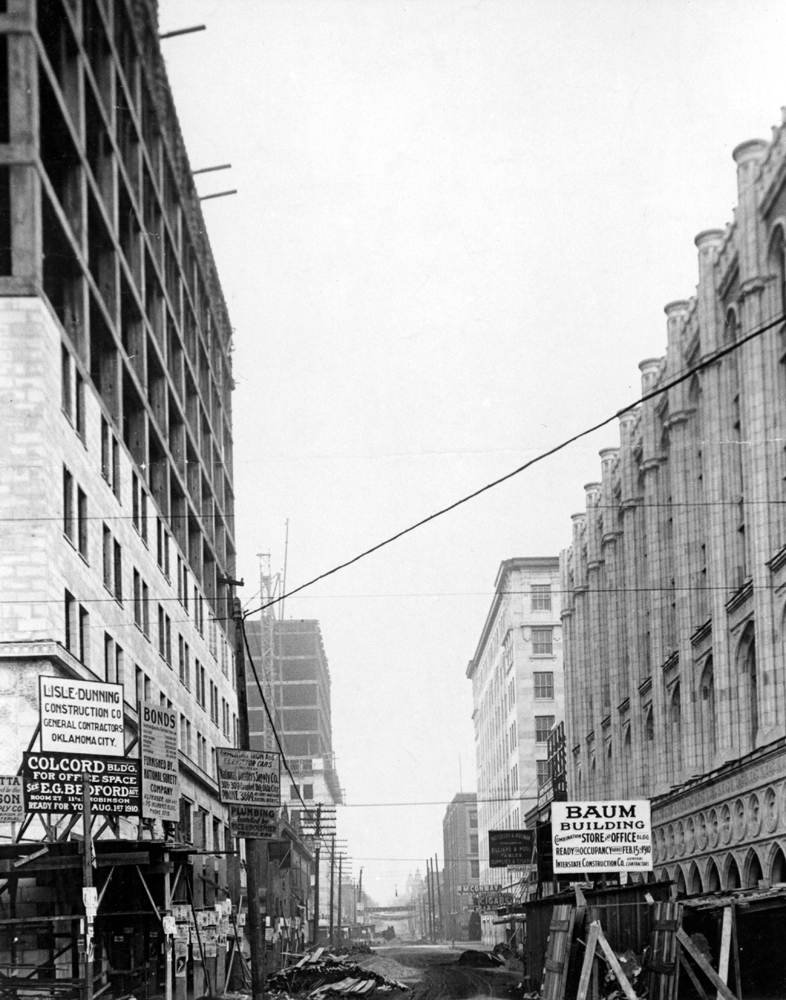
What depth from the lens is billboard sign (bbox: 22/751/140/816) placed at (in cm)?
2536

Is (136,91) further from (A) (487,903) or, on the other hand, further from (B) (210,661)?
(A) (487,903)

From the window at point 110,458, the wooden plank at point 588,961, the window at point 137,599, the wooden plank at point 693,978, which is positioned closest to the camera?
the wooden plank at point 693,978

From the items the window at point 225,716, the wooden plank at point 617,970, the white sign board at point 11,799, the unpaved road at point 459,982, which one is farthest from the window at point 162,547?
the wooden plank at point 617,970

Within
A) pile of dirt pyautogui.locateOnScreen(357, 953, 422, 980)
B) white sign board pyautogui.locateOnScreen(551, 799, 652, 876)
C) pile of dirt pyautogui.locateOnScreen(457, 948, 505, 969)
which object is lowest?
pile of dirt pyautogui.locateOnScreen(457, 948, 505, 969)

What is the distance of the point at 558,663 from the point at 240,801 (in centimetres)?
9689

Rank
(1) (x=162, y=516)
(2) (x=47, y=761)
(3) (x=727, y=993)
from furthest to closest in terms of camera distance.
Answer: (1) (x=162, y=516), (2) (x=47, y=761), (3) (x=727, y=993)

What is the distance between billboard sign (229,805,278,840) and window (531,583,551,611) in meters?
98.4

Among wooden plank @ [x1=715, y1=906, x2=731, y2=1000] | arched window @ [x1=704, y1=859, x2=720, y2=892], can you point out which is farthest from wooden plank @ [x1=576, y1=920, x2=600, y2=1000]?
arched window @ [x1=704, y1=859, x2=720, y2=892]

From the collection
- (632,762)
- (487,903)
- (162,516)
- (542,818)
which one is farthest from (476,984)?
(487,903)

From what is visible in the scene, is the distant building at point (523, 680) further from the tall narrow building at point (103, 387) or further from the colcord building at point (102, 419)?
the colcord building at point (102, 419)

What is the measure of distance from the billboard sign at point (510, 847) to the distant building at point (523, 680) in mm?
25381

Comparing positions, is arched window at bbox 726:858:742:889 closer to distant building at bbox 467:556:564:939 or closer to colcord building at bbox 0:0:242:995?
colcord building at bbox 0:0:242:995

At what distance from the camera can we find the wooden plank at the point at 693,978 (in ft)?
72.4

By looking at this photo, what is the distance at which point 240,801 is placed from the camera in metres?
30.4
